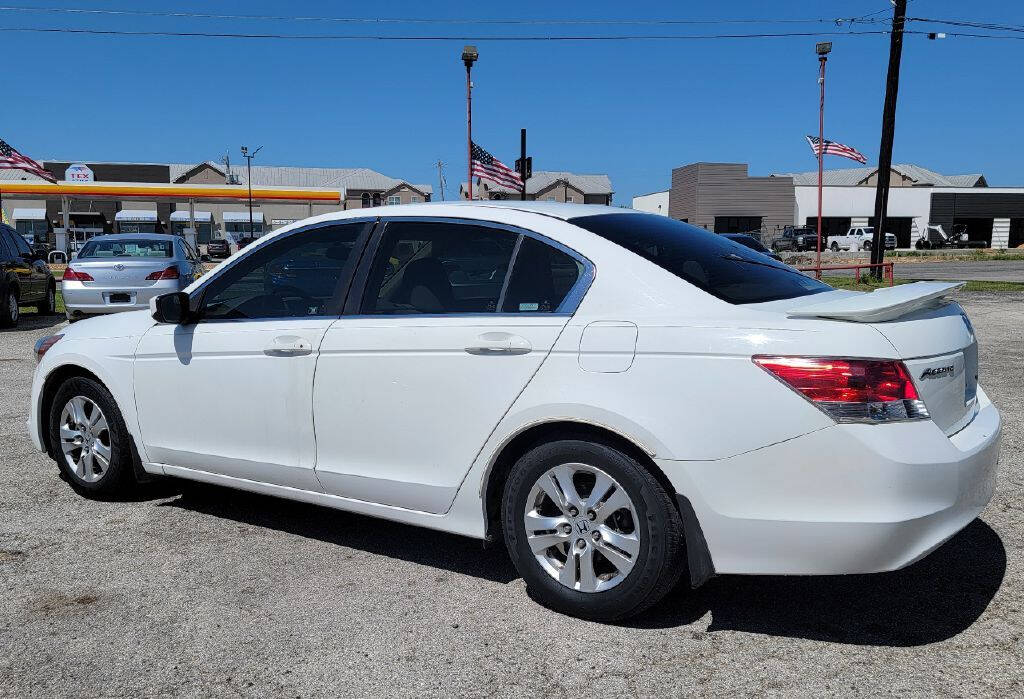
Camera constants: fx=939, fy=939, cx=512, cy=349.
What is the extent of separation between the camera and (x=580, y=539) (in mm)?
3607

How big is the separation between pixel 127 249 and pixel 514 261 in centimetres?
1210

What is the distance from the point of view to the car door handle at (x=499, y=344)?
3686 mm

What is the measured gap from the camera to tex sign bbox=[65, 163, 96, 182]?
67.4 m

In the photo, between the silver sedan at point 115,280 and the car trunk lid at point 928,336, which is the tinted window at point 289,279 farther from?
the silver sedan at point 115,280

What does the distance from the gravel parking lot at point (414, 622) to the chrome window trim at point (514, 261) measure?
46.6 inches

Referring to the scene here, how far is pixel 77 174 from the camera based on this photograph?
68.1m

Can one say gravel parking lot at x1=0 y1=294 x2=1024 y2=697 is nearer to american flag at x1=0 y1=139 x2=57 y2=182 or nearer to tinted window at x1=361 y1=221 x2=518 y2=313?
tinted window at x1=361 y1=221 x2=518 y2=313

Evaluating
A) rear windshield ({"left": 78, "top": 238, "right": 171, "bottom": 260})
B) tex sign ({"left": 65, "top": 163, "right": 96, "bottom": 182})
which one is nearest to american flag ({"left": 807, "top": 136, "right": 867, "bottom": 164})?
rear windshield ({"left": 78, "top": 238, "right": 171, "bottom": 260})

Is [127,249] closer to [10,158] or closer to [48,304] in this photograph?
[48,304]

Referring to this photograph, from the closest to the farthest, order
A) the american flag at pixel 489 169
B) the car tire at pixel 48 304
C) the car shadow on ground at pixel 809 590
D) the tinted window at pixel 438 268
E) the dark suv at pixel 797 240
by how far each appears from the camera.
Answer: the car shadow on ground at pixel 809 590, the tinted window at pixel 438 268, the car tire at pixel 48 304, the american flag at pixel 489 169, the dark suv at pixel 797 240

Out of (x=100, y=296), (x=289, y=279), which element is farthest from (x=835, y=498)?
(x=100, y=296)

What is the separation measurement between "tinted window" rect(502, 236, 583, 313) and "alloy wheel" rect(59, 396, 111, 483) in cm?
268

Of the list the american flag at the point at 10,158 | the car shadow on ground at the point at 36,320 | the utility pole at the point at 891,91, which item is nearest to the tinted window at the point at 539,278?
the car shadow on ground at the point at 36,320

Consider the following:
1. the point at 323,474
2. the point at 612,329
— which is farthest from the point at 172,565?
the point at 612,329
